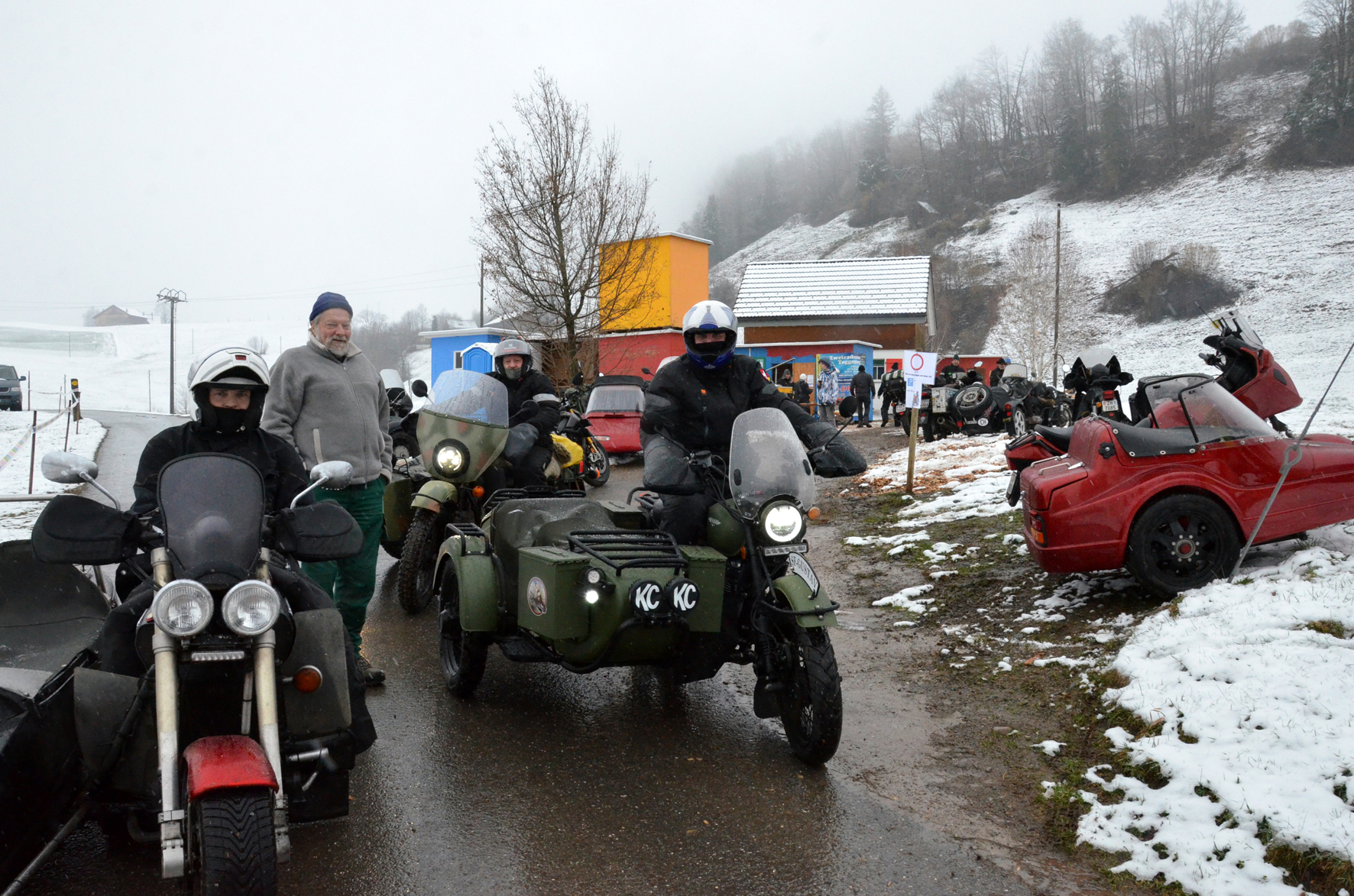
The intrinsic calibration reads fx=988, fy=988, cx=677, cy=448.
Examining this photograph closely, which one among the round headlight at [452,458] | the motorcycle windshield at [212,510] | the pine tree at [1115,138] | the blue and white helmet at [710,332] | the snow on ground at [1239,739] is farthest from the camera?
the pine tree at [1115,138]

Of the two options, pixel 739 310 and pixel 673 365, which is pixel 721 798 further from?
pixel 739 310

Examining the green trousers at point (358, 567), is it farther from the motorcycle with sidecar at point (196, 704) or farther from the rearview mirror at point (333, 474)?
the motorcycle with sidecar at point (196, 704)

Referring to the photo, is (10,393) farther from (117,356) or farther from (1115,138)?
(1115,138)

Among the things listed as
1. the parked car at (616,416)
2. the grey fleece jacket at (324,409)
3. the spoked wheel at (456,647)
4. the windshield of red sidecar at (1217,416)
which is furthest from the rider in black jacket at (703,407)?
the parked car at (616,416)

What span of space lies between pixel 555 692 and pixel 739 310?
39167mm

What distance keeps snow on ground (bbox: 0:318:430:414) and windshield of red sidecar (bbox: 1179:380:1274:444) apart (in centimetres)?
4843

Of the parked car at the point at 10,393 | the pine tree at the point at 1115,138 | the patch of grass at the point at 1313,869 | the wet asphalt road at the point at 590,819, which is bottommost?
the wet asphalt road at the point at 590,819

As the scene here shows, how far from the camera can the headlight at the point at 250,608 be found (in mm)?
2840

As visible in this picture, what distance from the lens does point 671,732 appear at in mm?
4922

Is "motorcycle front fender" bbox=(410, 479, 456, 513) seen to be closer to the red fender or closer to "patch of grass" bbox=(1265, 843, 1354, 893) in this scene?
the red fender

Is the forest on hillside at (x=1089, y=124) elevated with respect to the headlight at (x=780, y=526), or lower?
elevated

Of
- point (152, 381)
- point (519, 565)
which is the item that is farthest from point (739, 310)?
point (152, 381)

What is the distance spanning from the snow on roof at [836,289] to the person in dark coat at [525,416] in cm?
3611

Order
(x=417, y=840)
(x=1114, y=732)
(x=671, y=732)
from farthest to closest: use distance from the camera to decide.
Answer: (x=671, y=732) → (x=1114, y=732) → (x=417, y=840)
